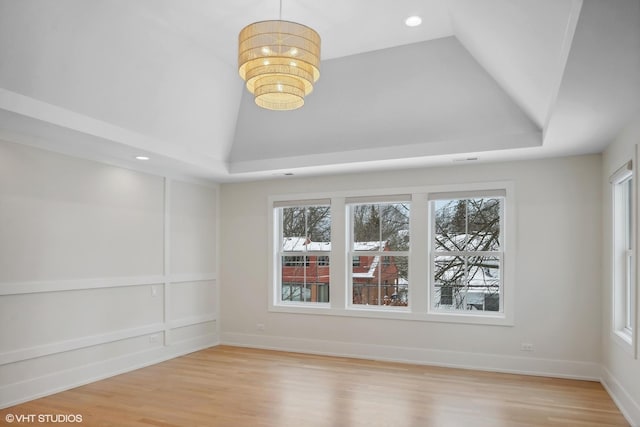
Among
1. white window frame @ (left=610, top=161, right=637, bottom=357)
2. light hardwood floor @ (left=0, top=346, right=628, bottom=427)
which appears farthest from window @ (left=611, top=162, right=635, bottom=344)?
light hardwood floor @ (left=0, top=346, right=628, bottom=427)

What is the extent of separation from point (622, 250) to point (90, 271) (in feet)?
17.4

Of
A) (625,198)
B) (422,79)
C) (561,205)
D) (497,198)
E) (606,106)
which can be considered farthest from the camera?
(497,198)

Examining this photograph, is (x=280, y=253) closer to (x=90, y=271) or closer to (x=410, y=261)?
(x=410, y=261)

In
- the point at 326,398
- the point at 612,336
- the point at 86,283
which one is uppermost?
the point at 86,283

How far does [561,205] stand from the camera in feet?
16.6

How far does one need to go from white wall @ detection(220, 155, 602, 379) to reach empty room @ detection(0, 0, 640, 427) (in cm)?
2

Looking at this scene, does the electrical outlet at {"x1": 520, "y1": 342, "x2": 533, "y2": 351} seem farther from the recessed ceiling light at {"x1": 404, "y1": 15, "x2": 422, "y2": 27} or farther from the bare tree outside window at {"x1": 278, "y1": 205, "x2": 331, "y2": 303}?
the recessed ceiling light at {"x1": 404, "y1": 15, "x2": 422, "y2": 27}

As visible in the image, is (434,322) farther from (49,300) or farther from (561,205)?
(49,300)

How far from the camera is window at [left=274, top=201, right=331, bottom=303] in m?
6.39

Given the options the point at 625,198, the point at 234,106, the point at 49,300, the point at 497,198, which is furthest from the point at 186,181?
the point at 625,198

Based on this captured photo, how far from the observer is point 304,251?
6527 mm

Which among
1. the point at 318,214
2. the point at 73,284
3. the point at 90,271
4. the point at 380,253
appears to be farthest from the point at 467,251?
the point at 73,284

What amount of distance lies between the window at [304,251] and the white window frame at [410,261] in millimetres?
95

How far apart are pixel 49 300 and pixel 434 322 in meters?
4.18
